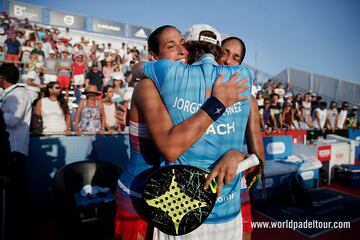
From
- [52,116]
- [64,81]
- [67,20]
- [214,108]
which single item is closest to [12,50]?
[64,81]

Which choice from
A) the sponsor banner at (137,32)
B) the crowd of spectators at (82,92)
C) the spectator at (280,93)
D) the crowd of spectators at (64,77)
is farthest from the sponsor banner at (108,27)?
the spectator at (280,93)

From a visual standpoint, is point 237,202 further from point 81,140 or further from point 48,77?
point 48,77

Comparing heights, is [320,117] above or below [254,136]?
above

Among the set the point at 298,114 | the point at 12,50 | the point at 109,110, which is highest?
the point at 12,50

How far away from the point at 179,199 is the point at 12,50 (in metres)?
11.5

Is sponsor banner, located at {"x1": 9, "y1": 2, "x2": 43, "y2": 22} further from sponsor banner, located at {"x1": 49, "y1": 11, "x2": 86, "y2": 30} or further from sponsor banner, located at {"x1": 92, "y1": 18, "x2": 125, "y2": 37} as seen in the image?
sponsor banner, located at {"x1": 92, "y1": 18, "x2": 125, "y2": 37}

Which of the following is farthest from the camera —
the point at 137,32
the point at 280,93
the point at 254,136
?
the point at 137,32

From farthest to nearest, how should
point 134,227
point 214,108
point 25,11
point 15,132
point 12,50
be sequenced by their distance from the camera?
1. point 25,11
2. point 12,50
3. point 15,132
4. point 134,227
5. point 214,108

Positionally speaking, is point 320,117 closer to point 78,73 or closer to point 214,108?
point 78,73

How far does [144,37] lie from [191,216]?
64.9 ft

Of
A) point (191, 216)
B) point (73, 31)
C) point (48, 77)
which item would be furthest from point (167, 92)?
point (73, 31)

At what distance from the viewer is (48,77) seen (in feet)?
30.9

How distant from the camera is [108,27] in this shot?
18328 mm

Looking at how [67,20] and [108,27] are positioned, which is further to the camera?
[108,27]
